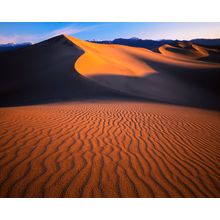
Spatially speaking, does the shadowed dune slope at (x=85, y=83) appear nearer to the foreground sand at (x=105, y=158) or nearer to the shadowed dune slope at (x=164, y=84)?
the shadowed dune slope at (x=164, y=84)

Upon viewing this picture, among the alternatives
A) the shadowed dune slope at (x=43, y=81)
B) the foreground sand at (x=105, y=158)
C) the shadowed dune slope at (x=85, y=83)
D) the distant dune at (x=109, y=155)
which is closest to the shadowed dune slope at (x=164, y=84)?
the shadowed dune slope at (x=85, y=83)

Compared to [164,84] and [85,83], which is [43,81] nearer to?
[85,83]

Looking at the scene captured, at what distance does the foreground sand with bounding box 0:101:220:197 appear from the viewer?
10.2ft

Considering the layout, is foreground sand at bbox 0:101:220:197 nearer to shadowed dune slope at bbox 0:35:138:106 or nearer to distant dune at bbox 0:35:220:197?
distant dune at bbox 0:35:220:197

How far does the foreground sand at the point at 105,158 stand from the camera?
3098 millimetres

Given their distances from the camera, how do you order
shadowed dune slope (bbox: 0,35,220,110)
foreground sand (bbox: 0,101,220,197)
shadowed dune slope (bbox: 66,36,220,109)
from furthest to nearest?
shadowed dune slope (bbox: 66,36,220,109) < shadowed dune slope (bbox: 0,35,220,110) < foreground sand (bbox: 0,101,220,197)

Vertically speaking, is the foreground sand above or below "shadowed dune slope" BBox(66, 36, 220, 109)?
above

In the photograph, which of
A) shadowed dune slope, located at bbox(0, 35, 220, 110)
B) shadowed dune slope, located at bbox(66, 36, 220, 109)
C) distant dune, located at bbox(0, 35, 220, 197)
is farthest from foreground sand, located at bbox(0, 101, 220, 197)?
shadowed dune slope, located at bbox(66, 36, 220, 109)

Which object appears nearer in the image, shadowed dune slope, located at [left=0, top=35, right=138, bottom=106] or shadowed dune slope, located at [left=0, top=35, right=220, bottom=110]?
shadowed dune slope, located at [left=0, top=35, right=138, bottom=106]

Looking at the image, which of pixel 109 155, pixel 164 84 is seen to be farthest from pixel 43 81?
pixel 109 155

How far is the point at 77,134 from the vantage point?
17.0ft

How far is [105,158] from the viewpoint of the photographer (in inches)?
157

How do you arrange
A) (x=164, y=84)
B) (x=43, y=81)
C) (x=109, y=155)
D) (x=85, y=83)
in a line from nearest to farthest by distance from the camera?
1. (x=109, y=155)
2. (x=85, y=83)
3. (x=43, y=81)
4. (x=164, y=84)

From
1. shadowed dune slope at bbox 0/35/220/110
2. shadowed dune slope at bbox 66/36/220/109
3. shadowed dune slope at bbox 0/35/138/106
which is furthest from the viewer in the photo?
shadowed dune slope at bbox 66/36/220/109
